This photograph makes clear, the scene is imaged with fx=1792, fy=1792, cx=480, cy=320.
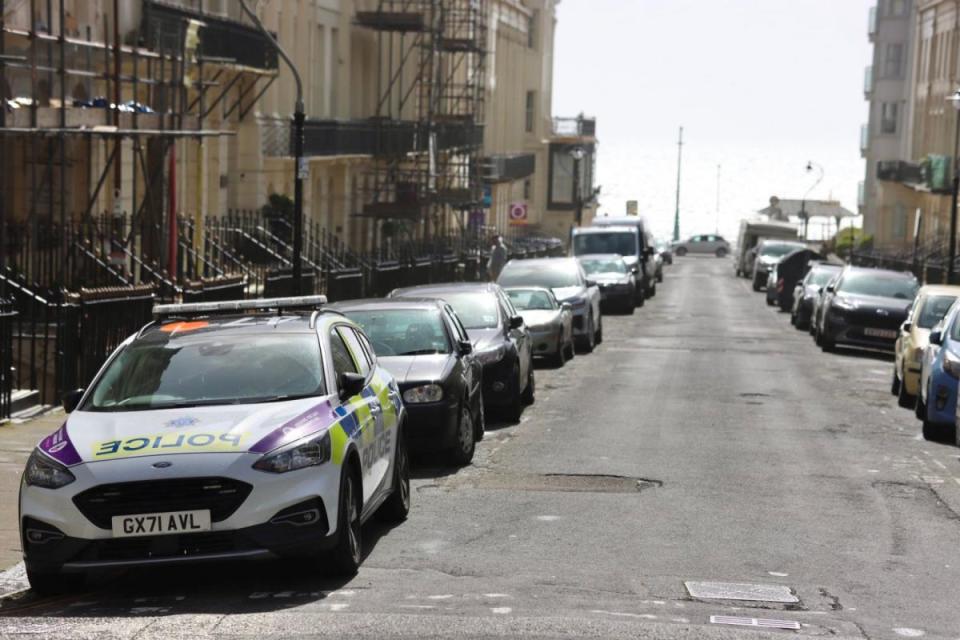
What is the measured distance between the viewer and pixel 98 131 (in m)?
24.0

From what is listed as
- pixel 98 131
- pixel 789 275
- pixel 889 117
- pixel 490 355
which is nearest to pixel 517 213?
pixel 789 275

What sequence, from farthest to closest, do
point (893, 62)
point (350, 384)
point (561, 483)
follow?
point (893, 62) → point (561, 483) → point (350, 384)

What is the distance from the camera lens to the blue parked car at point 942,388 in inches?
724

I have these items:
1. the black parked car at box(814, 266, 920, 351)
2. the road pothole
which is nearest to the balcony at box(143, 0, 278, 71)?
the black parked car at box(814, 266, 920, 351)

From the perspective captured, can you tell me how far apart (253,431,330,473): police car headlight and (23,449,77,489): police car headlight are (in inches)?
40.1

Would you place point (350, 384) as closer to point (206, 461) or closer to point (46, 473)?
point (206, 461)

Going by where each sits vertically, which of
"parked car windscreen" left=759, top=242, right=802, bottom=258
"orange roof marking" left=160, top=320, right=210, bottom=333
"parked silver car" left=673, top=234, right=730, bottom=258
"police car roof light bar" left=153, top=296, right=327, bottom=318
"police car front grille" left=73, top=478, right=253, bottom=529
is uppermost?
"police car roof light bar" left=153, top=296, right=327, bottom=318

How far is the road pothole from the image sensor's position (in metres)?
14.1

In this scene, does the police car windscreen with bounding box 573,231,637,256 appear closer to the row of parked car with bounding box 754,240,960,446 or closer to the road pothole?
the row of parked car with bounding box 754,240,960,446

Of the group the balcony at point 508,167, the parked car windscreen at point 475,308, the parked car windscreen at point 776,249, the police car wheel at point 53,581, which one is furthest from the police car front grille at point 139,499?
the parked car windscreen at point 776,249

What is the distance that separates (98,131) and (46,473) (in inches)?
589

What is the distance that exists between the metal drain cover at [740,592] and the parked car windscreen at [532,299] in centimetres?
1785

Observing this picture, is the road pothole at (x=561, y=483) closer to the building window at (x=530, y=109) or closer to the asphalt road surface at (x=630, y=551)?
the asphalt road surface at (x=630, y=551)

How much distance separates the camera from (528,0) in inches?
3593
